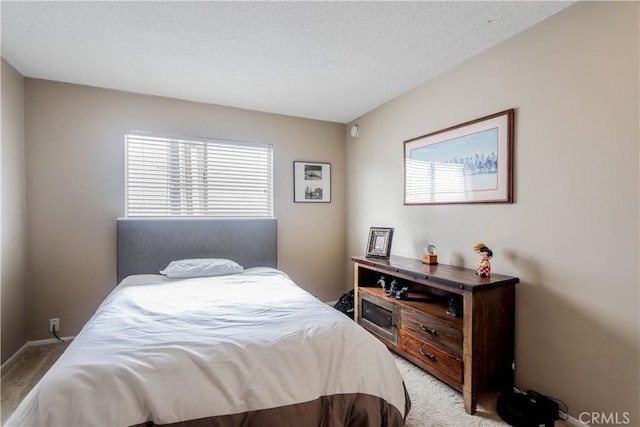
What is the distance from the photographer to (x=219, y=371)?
4.16 ft

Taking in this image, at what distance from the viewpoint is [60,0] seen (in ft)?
A: 5.60

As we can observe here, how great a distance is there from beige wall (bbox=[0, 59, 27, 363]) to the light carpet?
8.0 inches

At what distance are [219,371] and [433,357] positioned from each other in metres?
1.52

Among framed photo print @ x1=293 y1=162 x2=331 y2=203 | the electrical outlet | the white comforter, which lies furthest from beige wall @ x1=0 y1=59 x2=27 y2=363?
framed photo print @ x1=293 y1=162 x2=331 y2=203

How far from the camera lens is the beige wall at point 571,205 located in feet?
5.08

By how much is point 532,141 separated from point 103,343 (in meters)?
2.64

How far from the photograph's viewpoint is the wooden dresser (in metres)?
1.86

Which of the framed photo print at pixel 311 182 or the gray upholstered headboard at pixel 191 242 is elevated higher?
the framed photo print at pixel 311 182

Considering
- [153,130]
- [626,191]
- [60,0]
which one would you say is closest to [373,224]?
[626,191]

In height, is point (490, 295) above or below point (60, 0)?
below

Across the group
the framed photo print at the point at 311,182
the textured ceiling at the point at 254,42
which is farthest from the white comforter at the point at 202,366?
the framed photo print at the point at 311,182

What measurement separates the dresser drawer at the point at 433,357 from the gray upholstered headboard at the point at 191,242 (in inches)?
66.9

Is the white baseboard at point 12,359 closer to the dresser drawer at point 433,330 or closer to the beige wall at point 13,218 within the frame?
the beige wall at point 13,218

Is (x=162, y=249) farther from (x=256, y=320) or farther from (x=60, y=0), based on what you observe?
(x=60, y=0)
